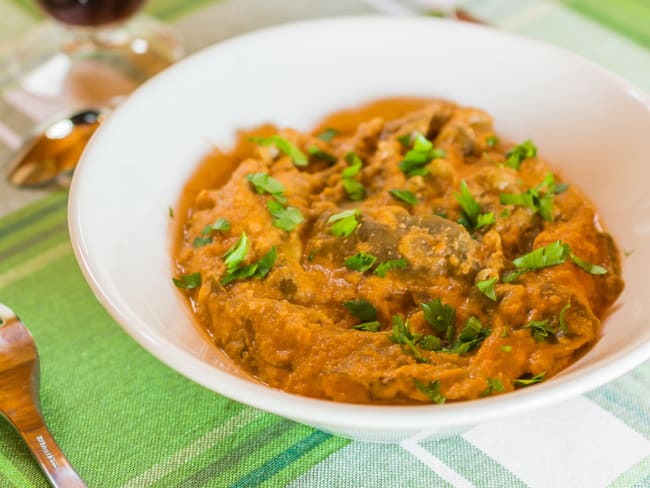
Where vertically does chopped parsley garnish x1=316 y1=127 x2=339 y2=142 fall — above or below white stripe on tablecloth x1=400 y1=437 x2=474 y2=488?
above

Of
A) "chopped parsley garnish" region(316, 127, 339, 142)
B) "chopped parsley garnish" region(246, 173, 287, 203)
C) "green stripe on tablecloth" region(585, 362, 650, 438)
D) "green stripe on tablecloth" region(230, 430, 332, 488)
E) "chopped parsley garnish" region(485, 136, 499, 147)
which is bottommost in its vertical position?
"green stripe on tablecloth" region(230, 430, 332, 488)

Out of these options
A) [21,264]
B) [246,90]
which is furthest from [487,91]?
[21,264]

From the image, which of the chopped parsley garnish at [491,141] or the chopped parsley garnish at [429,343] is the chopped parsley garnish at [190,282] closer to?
the chopped parsley garnish at [429,343]

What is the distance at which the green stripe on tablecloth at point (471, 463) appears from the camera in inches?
77.5

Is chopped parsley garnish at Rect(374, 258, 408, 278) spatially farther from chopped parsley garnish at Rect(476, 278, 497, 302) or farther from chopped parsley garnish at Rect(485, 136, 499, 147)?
chopped parsley garnish at Rect(485, 136, 499, 147)

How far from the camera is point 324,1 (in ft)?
12.8

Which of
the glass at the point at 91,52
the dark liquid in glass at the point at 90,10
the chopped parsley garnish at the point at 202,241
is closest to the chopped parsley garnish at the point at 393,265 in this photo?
the chopped parsley garnish at the point at 202,241

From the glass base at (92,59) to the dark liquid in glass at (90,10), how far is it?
12 centimetres

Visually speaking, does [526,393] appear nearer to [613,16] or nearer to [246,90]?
[246,90]

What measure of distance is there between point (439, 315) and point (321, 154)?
0.81 m

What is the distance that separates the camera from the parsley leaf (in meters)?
2.14

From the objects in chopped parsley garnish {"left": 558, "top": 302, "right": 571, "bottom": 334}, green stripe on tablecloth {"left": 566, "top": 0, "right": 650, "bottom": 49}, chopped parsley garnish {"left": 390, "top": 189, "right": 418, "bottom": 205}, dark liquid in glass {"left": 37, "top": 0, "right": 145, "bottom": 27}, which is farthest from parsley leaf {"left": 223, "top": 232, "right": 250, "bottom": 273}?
green stripe on tablecloth {"left": 566, "top": 0, "right": 650, "bottom": 49}

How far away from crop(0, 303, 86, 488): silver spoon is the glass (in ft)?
4.65

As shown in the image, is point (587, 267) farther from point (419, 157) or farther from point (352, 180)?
point (352, 180)
